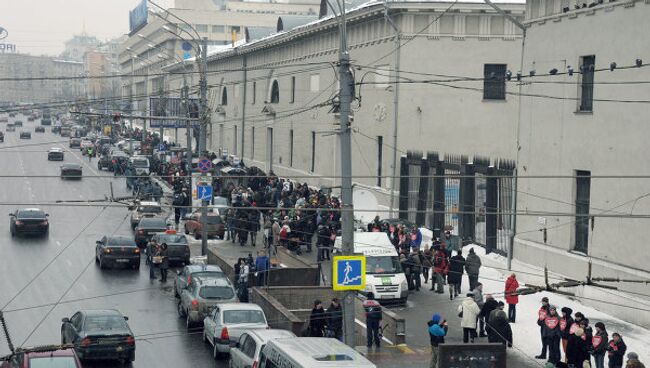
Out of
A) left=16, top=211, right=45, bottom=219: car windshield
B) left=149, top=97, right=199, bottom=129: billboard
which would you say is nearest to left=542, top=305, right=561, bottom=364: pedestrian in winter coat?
left=16, top=211, right=45, bottom=219: car windshield

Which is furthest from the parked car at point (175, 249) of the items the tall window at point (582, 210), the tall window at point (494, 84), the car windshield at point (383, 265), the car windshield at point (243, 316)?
the tall window at point (494, 84)

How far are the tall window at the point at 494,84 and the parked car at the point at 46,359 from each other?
28391 millimetres

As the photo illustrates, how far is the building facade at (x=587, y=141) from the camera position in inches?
1003

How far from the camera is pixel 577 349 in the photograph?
2009cm

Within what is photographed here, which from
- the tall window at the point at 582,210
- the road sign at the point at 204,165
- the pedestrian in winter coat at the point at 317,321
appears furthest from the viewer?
the road sign at the point at 204,165

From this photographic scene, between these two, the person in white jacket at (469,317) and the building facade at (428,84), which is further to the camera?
the building facade at (428,84)

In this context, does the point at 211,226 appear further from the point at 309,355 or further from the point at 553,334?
the point at 309,355

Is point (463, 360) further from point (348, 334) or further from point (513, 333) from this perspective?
point (513, 333)

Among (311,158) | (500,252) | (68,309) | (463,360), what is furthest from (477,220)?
(311,158)

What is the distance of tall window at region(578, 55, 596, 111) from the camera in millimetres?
27969

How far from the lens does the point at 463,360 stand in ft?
60.0

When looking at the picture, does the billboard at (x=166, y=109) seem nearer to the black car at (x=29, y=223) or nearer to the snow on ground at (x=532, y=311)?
the black car at (x=29, y=223)

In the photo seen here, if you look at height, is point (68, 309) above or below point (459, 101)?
below

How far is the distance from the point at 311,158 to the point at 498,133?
1789 centimetres
